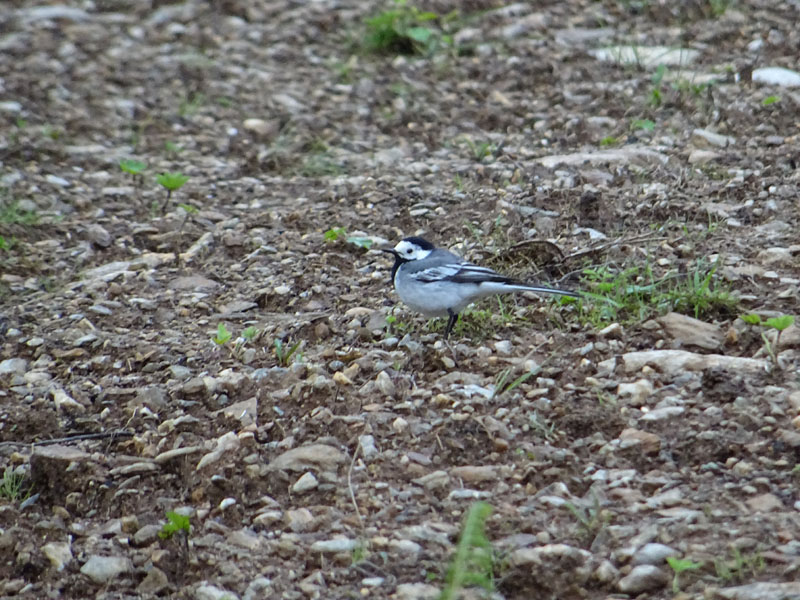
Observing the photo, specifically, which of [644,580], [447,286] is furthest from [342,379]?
[644,580]

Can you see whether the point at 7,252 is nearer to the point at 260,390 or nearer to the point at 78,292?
the point at 78,292

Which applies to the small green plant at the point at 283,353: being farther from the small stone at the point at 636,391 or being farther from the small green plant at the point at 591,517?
the small green plant at the point at 591,517

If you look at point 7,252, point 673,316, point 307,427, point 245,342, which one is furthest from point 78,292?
point 673,316

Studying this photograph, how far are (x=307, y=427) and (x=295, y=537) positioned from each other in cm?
67

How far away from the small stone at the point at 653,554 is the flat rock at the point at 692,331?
1429 mm

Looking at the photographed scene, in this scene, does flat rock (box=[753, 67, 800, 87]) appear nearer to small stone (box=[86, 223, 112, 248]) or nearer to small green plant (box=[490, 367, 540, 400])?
small green plant (box=[490, 367, 540, 400])

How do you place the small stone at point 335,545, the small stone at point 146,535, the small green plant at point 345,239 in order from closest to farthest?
the small stone at point 335,545, the small stone at point 146,535, the small green plant at point 345,239

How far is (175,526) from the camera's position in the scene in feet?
12.6

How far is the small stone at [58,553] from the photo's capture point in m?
3.86

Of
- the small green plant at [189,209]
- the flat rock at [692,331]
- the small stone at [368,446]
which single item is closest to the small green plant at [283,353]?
the small stone at [368,446]

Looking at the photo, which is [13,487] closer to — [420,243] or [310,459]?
[310,459]

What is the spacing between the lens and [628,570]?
3.36 m

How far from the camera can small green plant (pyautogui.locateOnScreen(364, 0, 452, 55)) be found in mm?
9000

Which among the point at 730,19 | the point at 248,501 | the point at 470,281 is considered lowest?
the point at 248,501
